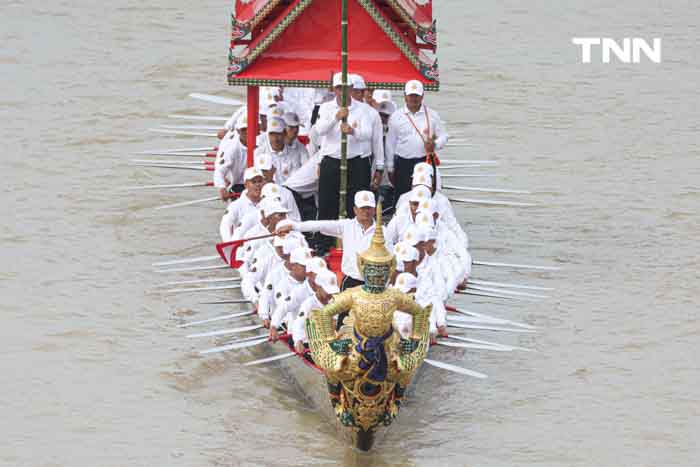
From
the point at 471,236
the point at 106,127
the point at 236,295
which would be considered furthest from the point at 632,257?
the point at 106,127

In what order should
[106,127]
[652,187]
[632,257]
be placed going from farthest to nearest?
[106,127]
[652,187]
[632,257]

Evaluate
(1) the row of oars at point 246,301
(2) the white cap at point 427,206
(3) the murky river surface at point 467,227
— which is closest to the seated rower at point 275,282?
(1) the row of oars at point 246,301

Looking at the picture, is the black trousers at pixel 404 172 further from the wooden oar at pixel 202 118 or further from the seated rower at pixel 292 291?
the wooden oar at pixel 202 118

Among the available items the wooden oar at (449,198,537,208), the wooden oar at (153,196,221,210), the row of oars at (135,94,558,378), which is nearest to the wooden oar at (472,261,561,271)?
the row of oars at (135,94,558,378)

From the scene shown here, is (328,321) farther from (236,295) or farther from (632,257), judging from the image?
(632,257)

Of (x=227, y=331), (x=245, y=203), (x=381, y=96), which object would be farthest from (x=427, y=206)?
(x=381, y=96)

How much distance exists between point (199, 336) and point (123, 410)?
1.43 m

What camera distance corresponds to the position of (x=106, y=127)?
23047mm

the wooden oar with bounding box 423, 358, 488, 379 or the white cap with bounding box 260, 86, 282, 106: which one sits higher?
the white cap with bounding box 260, 86, 282, 106

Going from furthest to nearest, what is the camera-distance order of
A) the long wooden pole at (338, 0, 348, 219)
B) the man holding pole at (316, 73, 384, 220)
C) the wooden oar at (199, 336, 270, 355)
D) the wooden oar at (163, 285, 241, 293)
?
the wooden oar at (163, 285, 241, 293) → the man holding pole at (316, 73, 384, 220) → the long wooden pole at (338, 0, 348, 219) → the wooden oar at (199, 336, 270, 355)

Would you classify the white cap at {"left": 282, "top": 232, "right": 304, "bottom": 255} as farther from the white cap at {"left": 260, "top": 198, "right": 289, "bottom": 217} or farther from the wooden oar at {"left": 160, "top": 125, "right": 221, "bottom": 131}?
the wooden oar at {"left": 160, "top": 125, "right": 221, "bottom": 131}

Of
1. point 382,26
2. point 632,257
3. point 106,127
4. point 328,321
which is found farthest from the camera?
point 106,127

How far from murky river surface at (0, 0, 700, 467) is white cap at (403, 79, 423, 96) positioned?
2.11 m

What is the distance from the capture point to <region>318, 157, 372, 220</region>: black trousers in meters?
15.8
